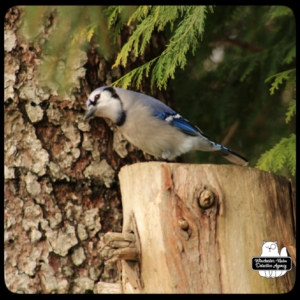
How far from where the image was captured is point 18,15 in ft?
12.6

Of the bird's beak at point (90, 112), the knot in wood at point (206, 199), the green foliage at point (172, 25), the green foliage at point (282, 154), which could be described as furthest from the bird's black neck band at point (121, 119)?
the knot in wood at point (206, 199)

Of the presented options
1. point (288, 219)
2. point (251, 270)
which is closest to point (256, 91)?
point (288, 219)

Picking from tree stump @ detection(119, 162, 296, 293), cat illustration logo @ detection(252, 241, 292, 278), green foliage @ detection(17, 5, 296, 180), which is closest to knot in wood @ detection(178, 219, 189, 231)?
tree stump @ detection(119, 162, 296, 293)

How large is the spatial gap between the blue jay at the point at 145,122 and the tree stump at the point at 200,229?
88 centimetres

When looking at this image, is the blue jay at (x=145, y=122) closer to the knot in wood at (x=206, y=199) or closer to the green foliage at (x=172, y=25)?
the green foliage at (x=172, y=25)

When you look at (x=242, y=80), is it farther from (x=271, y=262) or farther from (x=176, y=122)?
(x=271, y=262)

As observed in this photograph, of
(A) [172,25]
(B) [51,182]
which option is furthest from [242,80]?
(B) [51,182]

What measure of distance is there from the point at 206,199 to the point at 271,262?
0.44m

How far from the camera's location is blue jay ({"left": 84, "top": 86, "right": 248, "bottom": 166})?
3803 millimetres

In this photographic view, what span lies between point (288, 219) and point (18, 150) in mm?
1768

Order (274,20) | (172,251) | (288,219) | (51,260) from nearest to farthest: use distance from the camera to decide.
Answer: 1. (172,251)
2. (288,219)
3. (51,260)
4. (274,20)

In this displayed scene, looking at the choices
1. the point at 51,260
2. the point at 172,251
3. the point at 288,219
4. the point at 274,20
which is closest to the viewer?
the point at 172,251

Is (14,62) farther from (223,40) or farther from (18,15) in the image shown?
(223,40)

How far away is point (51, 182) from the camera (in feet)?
12.6
